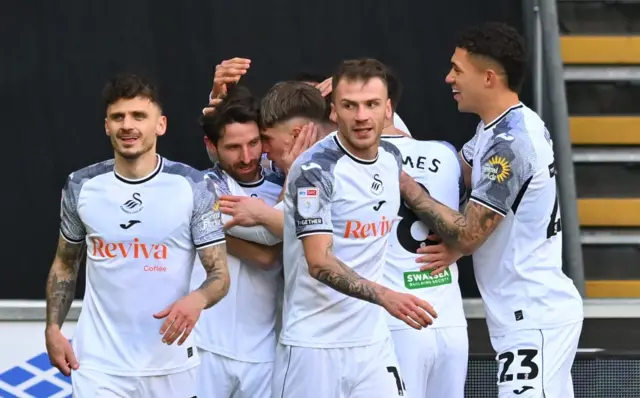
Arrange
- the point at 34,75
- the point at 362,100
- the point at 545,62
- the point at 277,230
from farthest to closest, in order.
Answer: the point at 545,62, the point at 34,75, the point at 277,230, the point at 362,100

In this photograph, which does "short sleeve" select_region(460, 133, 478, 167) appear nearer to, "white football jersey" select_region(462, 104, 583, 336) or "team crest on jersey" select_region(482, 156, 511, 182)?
"white football jersey" select_region(462, 104, 583, 336)

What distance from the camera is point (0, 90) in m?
6.72

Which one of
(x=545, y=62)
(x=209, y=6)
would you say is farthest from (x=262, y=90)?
(x=545, y=62)

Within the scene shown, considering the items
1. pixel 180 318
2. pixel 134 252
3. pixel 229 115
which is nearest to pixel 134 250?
pixel 134 252

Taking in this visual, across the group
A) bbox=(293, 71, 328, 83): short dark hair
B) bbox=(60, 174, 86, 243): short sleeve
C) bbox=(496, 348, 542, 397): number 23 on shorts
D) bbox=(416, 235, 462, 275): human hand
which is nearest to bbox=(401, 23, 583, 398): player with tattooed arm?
bbox=(496, 348, 542, 397): number 23 on shorts

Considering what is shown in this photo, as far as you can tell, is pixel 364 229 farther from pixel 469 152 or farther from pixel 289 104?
pixel 469 152

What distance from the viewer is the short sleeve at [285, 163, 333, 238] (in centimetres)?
503

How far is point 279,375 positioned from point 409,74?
213 cm

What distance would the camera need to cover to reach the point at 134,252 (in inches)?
203

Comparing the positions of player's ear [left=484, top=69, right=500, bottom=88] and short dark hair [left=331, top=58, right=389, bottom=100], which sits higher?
short dark hair [left=331, top=58, right=389, bottom=100]

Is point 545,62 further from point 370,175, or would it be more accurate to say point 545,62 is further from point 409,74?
point 370,175

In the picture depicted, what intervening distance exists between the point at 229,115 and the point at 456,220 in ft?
3.40

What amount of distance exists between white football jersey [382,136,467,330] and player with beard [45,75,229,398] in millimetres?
821

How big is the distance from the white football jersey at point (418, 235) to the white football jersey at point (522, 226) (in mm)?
158
